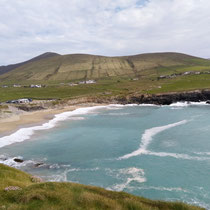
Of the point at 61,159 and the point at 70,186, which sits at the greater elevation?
the point at 70,186

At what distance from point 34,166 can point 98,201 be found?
2003 cm

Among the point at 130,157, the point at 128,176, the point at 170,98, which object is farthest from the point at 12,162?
the point at 170,98

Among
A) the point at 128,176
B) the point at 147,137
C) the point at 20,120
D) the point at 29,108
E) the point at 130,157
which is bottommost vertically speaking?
the point at 128,176

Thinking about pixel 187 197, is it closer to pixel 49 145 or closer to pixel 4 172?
pixel 4 172

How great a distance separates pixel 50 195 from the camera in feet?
46.9

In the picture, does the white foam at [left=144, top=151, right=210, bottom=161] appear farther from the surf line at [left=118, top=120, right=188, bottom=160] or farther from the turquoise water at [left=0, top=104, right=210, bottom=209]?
the surf line at [left=118, top=120, right=188, bottom=160]

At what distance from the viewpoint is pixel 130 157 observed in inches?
1300

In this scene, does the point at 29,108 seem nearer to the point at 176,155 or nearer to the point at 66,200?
the point at 176,155

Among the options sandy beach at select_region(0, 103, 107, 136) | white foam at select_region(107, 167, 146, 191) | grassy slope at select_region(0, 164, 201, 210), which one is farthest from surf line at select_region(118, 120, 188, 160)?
sandy beach at select_region(0, 103, 107, 136)

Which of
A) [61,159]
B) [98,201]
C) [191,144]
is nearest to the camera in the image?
[98,201]

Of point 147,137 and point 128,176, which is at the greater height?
point 147,137

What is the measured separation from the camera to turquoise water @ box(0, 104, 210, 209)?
2419 centimetres

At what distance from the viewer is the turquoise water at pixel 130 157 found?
24.2 metres

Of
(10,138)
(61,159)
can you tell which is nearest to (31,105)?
(10,138)
